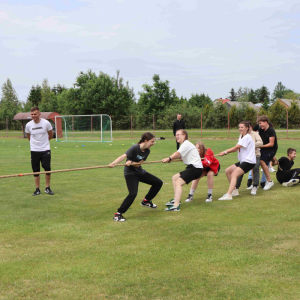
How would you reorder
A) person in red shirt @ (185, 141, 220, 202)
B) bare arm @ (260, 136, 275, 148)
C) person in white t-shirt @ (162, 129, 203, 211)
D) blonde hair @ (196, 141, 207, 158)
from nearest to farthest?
person in white t-shirt @ (162, 129, 203, 211) → person in red shirt @ (185, 141, 220, 202) → blonde hair @ (196, 141, 207, 158) → bare arm @ (260, 136, 275, 148)

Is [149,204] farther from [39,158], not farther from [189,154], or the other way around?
[39,158]

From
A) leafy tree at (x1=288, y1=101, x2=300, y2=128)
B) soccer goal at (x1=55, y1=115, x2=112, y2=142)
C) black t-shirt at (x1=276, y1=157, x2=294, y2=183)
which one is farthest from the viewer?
soccer goal at (x1=55, y1=115, x2=112, y2=142)

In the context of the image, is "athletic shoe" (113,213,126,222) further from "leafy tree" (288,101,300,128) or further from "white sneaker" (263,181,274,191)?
"leafy tree" (288,101,300,128)

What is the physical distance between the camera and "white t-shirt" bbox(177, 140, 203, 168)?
6730 millimetres

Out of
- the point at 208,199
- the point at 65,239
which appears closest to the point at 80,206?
the point at 65,239

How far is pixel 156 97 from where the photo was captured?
60125 millimetres

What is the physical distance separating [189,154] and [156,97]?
177 feet

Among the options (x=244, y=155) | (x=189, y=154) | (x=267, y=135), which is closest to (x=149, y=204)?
(x=189, y=154)

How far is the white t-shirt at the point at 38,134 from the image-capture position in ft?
27.7

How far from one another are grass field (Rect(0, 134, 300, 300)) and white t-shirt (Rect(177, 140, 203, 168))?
0.87 meters

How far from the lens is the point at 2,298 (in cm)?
326

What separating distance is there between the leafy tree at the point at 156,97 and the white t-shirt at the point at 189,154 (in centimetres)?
5323

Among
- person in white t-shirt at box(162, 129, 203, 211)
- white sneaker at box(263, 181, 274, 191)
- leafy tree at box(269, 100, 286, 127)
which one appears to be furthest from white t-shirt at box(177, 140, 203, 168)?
leafy tree at box(269, 100, 286, 127)

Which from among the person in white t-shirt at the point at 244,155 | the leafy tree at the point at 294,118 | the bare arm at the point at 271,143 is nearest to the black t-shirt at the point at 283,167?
the bare arm at the point at 271,143
